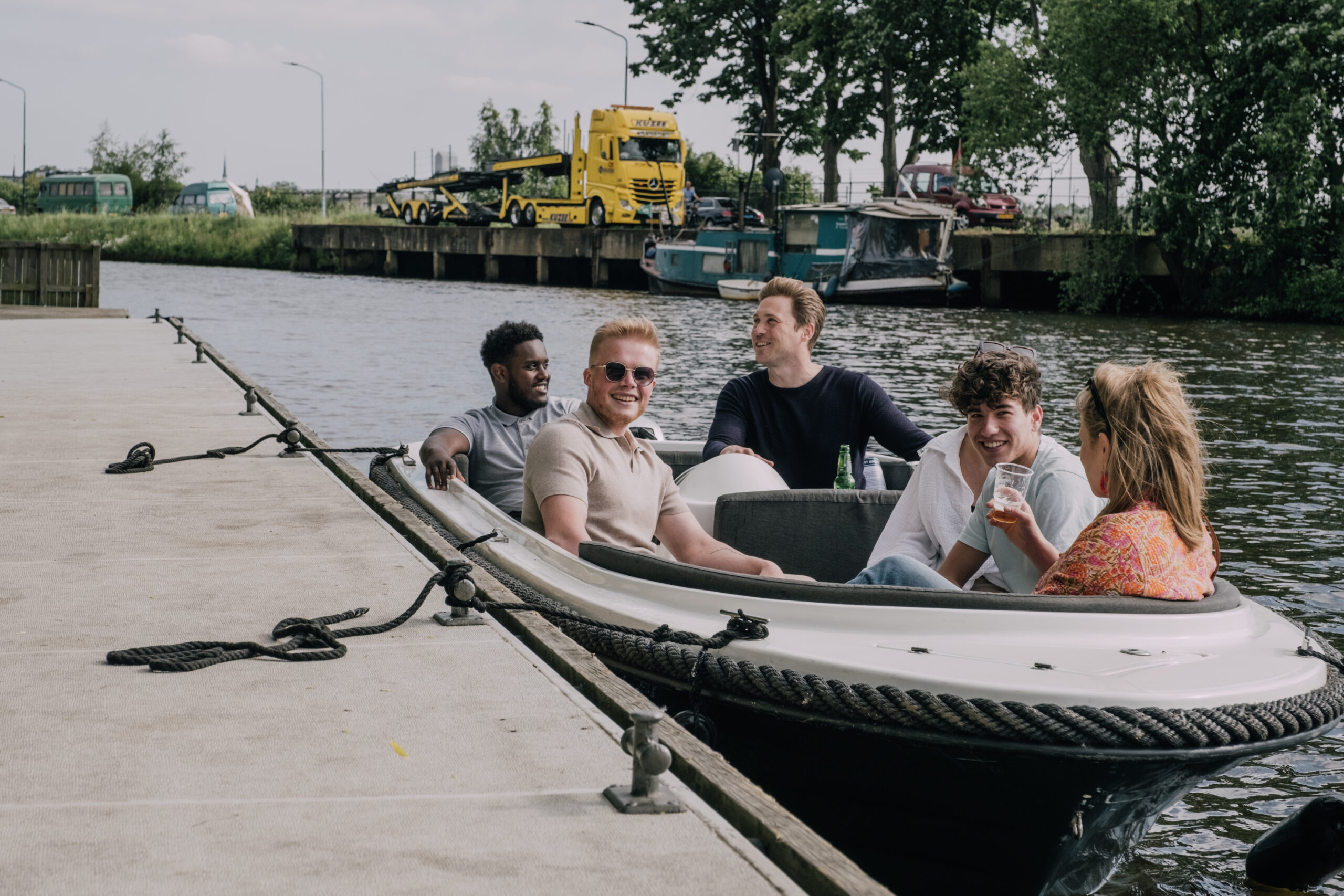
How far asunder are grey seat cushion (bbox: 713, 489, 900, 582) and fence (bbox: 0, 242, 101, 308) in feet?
63.3

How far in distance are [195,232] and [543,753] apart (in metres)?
57.9

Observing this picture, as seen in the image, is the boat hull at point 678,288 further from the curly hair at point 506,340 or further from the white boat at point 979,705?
the white boat at point 979,705

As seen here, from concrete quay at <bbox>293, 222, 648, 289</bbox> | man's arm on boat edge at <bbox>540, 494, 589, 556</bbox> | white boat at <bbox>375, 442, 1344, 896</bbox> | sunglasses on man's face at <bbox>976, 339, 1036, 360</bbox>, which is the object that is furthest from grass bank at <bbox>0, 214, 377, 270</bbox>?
white boat at <bbox>375, 442, 1344, 896</bbox>

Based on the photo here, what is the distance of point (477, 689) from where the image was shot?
3564mm

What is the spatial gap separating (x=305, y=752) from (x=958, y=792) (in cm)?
145

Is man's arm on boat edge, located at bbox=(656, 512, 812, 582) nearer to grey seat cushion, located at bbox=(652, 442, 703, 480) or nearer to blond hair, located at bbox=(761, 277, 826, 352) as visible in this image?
blond hair, located at bbox=(761, 277, 826, 352)

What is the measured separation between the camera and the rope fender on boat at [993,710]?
3133mm

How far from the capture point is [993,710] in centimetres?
319

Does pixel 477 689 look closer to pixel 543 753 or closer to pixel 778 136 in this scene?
pixel 543 753

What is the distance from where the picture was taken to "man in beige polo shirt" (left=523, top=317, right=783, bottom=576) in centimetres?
433

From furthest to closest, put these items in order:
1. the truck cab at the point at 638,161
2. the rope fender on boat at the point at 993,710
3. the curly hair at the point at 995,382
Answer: the truck cab at the point at 638,161
the curly hair at the point at 995,382
the rope fender on boat at the point at 993,710

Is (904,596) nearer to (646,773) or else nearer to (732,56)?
(646,773)

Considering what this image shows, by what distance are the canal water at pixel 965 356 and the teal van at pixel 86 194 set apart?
33.6 m

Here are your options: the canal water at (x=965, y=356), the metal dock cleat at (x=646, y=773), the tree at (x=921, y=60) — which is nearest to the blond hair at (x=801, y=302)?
the canal water at (x=965, y=356)
